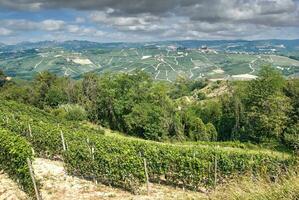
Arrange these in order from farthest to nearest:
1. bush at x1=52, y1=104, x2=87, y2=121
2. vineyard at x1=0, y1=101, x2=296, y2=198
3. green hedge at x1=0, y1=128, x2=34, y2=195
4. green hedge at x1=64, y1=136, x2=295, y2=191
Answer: bush at x1=52, y1=104, x2=87, y2=121 → green hedge at x1=64, y1=136, x2=295, y2=191 → vineyard at x1=0, y1=101, x2=296, y2=198 → green hedge at x1=0, y1=128, x2=34, y2=195

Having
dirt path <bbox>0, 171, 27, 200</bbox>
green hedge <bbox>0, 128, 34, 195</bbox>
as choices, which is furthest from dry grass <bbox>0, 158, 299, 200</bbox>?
green hedge <bbox>0, 128, 34, 195</bbox>

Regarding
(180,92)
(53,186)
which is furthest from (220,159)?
(180,92)

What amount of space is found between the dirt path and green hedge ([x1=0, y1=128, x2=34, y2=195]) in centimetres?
62

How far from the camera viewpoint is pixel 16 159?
1891 centimetres

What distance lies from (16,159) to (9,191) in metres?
2.39

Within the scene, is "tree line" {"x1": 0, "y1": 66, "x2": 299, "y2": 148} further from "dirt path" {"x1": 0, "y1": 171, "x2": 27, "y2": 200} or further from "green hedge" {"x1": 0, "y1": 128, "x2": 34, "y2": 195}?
"green hedge" {"x1": 0, "y1": 128, "x2": 34, "y2": 195}

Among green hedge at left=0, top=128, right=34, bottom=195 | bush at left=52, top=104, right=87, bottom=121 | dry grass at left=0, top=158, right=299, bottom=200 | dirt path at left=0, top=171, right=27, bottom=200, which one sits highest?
green hedge at left=0, top=128, right=34, bottom=195

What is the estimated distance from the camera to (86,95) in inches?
3834

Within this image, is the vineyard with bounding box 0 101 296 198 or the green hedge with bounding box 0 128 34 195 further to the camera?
the vineyard with bounding box 0 101 296 198

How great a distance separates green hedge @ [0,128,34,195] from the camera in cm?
1809

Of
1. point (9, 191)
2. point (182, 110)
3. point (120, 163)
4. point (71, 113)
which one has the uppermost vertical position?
point (120, 163)

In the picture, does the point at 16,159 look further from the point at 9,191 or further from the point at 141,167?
the point at 141,167

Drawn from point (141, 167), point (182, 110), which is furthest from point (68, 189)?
point (182, 110)

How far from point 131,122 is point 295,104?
1295 inches
